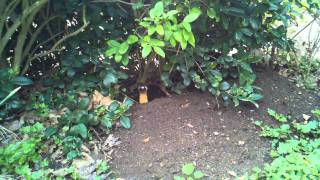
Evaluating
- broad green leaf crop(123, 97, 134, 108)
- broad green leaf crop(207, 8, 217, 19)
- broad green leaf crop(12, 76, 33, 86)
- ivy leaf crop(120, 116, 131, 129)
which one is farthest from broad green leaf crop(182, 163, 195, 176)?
broad green leaf crop(12, 76, 33, 86)

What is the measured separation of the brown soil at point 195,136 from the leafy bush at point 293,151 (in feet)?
0.27

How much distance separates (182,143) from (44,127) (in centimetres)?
87

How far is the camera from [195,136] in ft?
8.96

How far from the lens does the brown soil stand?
2535 millimetres

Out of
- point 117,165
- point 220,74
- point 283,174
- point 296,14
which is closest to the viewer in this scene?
point 283,174

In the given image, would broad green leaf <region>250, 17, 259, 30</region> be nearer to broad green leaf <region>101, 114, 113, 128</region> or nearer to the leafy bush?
the leafy bush

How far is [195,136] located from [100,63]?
2.60ft

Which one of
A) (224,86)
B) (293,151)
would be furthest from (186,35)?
(293,151)

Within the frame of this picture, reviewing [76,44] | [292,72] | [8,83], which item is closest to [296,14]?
A: [292,72]

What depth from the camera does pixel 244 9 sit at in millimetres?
2857

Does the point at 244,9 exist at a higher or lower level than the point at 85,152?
higher

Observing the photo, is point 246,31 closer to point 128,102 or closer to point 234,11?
point 234,11

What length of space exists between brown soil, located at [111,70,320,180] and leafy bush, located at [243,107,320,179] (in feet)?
0.27

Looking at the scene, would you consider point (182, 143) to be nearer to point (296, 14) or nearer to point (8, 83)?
point (8, 83)
